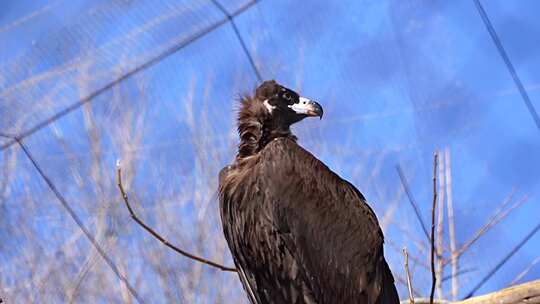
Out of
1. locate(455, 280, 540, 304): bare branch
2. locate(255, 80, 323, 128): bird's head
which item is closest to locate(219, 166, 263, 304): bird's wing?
locate(255, 80, 323, 128): bird's head

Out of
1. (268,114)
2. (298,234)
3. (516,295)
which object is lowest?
(516,295)

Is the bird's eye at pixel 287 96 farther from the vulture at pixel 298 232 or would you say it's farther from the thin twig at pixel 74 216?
the thin twig at pixel 74 216

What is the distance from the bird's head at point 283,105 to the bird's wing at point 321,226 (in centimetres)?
32

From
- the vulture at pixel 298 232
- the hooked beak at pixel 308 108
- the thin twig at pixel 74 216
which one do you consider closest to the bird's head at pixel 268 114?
the hooked beak at pixel 308 108

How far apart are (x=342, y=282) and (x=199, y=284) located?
7.67ft

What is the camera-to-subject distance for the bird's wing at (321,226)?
15.4ft

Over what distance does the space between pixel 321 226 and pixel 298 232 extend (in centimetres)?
12

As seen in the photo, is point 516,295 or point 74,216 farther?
point 74,216


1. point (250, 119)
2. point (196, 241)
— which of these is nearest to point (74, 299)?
point (196, 241)

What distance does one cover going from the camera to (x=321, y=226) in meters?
4.78

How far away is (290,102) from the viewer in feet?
17.1

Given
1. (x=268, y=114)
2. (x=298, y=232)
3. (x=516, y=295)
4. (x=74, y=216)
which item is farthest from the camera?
(x=74, y=216)

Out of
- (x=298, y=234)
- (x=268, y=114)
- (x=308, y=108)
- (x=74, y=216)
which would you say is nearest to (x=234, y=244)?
(x=298, y=234)

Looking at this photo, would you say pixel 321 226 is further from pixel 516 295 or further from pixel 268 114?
pixel 516 295
